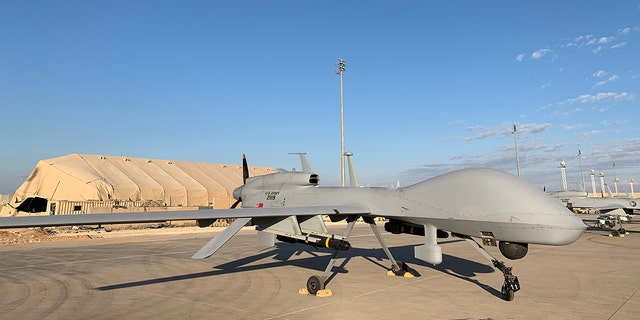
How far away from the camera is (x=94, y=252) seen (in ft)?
63.1

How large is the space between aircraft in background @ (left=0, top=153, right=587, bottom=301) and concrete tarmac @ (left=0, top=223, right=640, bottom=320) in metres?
1.02

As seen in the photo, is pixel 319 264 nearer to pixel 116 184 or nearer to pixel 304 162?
pixel 304 162

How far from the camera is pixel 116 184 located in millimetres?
59719

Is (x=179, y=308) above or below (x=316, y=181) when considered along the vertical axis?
below

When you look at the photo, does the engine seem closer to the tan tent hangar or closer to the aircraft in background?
the aircraft in background

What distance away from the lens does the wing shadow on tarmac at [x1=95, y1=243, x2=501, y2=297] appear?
1160 centimetres

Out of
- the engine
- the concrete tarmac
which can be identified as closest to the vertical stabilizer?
the concrete tarmac

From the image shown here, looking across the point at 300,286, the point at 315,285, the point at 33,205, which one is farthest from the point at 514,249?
the point at 33,205

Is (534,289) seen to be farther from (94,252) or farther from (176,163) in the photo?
(176,163)

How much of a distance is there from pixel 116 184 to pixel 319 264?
183 ft

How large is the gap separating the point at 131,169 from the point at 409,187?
226 ft

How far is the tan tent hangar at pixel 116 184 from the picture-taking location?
5347 centimetres

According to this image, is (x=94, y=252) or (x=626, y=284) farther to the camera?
(x=94, y=252)

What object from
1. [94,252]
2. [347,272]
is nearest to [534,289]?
[347,272]
